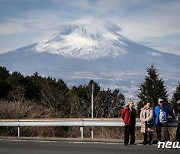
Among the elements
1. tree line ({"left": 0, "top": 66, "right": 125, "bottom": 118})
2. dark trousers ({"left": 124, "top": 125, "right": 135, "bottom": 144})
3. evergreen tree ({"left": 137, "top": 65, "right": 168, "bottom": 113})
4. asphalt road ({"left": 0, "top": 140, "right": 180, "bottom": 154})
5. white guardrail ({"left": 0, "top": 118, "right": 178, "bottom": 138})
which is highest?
evergreen tree ({"left": 137, "top": 65, "right": 168, "bottom": 113})

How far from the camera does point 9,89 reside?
120ft

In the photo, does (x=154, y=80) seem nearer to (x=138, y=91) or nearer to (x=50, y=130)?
(x=138, y=91)

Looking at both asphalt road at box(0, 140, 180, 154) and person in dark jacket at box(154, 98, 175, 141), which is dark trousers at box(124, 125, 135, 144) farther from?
person in dark jacket at box(154, 98, 175, 141)

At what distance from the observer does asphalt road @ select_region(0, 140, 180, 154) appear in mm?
11734

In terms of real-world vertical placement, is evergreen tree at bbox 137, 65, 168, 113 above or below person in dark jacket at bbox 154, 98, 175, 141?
above

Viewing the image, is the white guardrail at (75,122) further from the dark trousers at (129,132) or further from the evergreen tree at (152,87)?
the evergreen tree at (152,87)

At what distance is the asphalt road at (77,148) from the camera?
38.5 feet

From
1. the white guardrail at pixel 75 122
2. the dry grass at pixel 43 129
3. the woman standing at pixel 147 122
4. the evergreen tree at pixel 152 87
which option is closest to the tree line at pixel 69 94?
the evergreen tree at pixel 152 87

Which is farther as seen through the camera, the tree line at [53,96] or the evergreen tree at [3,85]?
Answer: the evergreen tree at [3,85]

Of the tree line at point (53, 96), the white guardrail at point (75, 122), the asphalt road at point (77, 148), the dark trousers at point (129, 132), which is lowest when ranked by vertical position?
the asphalt road at point (77, 148)

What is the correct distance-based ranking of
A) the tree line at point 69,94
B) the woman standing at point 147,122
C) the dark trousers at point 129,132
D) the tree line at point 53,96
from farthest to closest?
1. the tree line at point 53,96
2. the tree line at point 69,94
3. the woman standing at point 147,122
4. the dark trousers at point 129,132

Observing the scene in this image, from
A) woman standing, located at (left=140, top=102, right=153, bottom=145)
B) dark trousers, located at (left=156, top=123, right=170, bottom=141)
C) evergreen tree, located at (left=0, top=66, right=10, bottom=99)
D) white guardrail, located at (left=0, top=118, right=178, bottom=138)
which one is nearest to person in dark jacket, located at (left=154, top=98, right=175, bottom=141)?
dark trousers, located at (left=156, top=123, right=170, bottom=141)

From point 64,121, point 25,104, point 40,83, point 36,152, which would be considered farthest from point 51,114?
point 40,83

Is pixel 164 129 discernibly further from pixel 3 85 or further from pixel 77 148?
pixel 3 85
